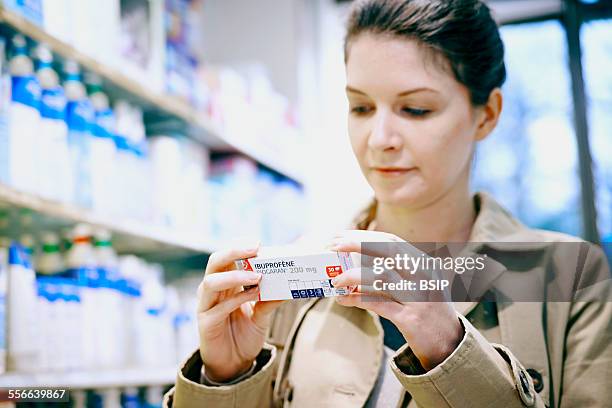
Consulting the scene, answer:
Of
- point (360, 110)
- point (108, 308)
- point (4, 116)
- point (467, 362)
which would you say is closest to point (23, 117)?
point (4, 116)

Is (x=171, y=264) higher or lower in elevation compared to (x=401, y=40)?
lower

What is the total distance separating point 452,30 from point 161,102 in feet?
3.59

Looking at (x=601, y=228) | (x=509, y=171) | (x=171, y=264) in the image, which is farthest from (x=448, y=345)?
(x=509, y=171)

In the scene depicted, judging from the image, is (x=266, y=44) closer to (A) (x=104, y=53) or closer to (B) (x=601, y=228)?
(A) (x=104, y=53)

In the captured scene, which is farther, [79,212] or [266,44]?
[266,44]

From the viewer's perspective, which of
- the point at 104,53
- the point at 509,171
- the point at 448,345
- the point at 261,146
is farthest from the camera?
the point at 509,171

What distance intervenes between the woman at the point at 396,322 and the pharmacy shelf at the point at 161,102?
75 cm

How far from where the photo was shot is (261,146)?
2809 mm

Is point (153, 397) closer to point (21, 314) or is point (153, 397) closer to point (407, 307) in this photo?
point (21, 314)

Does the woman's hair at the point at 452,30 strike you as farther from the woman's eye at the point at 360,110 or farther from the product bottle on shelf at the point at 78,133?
the product bottle on shelf at the point at 78,133

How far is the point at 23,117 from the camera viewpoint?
157 centimetres

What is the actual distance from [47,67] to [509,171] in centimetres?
257

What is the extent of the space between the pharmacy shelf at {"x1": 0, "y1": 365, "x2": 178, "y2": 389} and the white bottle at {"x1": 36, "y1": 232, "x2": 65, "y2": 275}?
0.28 m

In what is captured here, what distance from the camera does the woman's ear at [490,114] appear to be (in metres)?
1.36
